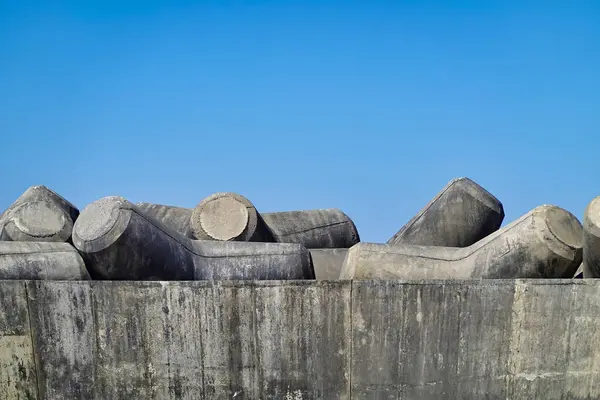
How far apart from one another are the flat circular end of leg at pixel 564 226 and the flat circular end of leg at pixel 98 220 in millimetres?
3187

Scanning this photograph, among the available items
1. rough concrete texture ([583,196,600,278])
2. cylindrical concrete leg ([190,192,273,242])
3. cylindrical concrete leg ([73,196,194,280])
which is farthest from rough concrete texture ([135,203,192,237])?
rough concrete texture ([583,196,600,278])

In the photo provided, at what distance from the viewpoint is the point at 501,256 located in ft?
15.2

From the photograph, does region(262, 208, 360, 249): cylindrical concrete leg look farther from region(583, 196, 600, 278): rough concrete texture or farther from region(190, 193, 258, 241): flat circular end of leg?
region(583, 196, 600, 278): rough concrete texture

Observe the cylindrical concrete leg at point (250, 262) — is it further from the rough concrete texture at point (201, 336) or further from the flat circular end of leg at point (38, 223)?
the flat circular end of leg at point (38, 223)

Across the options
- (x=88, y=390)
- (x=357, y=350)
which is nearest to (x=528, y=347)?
(x=357, y=350)

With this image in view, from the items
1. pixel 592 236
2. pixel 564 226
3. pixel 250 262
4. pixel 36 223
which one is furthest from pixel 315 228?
pixel 592 236

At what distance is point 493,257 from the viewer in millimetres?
4656

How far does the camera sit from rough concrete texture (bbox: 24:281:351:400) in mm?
4211

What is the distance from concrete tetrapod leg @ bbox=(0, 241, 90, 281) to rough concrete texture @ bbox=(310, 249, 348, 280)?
6.51ft

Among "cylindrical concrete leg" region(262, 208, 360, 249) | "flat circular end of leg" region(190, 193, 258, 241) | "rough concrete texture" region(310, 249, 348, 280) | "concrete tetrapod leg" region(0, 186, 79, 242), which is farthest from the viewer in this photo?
"cylindrical concrete leg" region(262, 208, 360, 249)

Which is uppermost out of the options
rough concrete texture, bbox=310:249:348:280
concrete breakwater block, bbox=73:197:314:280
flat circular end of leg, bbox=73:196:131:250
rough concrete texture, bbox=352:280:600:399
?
flat circular end of leg, bbox=73:196:131:250

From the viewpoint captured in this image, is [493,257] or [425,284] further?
[493,257]

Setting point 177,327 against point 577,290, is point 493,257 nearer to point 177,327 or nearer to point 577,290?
point 577,290

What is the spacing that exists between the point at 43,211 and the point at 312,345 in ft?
8.79
